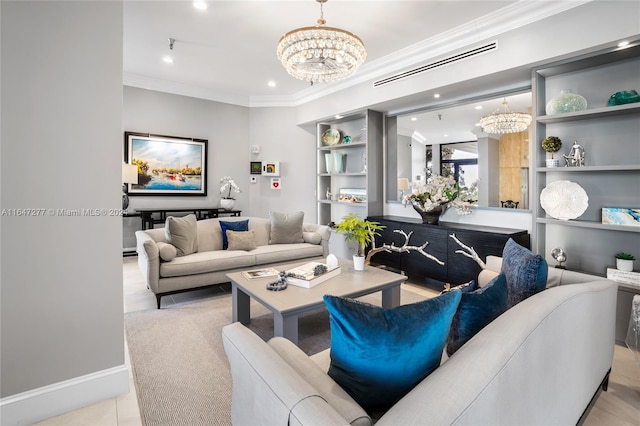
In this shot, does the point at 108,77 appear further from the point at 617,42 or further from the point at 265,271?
the point at 617,42

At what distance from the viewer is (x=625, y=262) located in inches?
106

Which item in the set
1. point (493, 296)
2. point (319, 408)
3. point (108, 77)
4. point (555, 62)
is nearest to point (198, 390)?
point (319, 408)

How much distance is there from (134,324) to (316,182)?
3.98 meters

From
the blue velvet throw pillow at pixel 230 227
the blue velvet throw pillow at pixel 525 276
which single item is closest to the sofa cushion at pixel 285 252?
the blue velvet throw pillow at pixel 230 227

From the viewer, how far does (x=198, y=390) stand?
77.8 inches

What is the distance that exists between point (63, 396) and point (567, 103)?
4.24m

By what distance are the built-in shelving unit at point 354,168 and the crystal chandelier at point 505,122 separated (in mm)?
1544

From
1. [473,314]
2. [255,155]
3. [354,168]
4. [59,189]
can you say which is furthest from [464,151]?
[59,189]

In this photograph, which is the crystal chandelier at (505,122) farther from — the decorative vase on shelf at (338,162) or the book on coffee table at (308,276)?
the book on coffee table at (308,276)

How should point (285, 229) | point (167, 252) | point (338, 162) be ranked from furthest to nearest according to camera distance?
point (338, 162), point (285, 229), point (167, 252)

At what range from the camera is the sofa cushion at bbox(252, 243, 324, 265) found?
391 centimetres

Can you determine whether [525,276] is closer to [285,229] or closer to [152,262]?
[152,262]

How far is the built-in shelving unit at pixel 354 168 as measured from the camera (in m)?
4.93

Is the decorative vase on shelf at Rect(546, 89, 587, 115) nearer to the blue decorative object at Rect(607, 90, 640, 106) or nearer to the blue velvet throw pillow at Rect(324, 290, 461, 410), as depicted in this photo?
the blue decorative object at Rect(607, 90, 640, 106)
